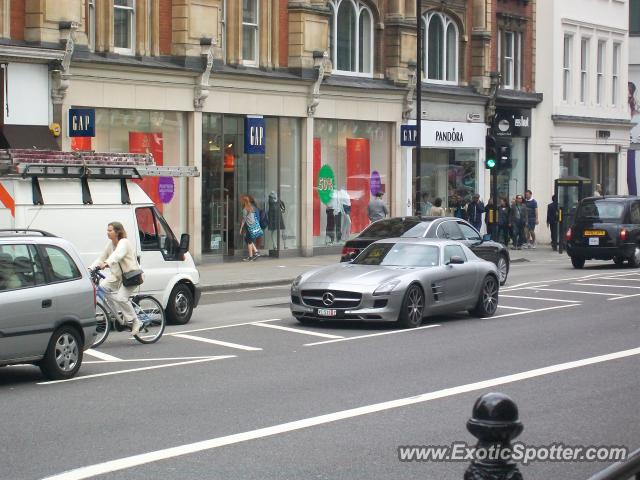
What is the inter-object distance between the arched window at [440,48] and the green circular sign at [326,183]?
6.77m

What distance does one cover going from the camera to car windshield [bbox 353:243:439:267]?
18.9 metres

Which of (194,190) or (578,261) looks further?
(578,261)

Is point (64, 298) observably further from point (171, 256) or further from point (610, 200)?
point (610, 200)

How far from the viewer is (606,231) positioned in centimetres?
3181

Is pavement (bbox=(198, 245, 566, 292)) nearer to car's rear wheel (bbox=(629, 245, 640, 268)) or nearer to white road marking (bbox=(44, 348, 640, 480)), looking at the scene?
car's rear wheel (bbox=(629, 245, 640, 268))

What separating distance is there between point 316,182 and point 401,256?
1705 centimetres

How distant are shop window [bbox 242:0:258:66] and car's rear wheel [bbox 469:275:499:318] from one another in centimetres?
1532

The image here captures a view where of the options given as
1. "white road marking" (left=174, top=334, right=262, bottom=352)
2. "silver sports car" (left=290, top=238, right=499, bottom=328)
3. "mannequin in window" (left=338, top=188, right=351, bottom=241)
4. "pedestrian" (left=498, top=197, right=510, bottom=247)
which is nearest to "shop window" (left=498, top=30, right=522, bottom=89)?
"pedestrian" (left=498, top=197, right=510, bottom=247)

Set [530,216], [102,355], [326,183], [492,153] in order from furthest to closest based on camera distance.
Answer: [530,216], [326,183], [492,153], [102,355]

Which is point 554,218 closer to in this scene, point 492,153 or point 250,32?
point 492,153

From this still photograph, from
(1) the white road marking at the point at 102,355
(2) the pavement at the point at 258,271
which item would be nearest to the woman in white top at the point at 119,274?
(1) the white road marking at the point at 102,355

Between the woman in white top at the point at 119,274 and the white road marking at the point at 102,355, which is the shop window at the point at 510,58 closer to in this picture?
the woman in white top at the point at 119,274

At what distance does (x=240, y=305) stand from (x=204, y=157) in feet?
34.6

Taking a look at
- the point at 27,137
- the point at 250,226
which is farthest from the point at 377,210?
the point at 27,137
